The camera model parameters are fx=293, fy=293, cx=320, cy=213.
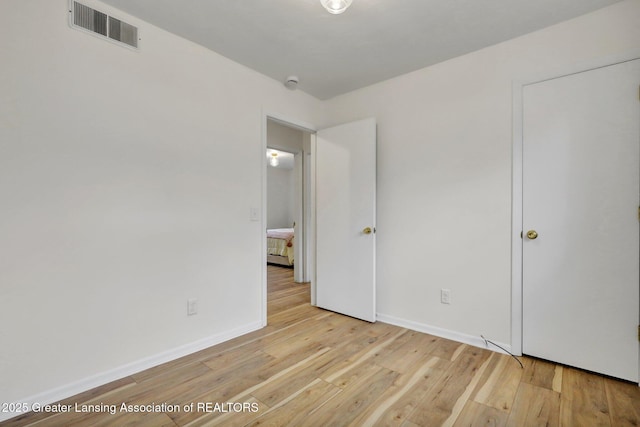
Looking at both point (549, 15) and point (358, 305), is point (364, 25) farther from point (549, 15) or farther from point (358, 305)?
point (358, 305)

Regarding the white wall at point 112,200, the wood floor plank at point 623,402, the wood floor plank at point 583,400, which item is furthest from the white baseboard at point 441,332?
the white wall at point 112,200

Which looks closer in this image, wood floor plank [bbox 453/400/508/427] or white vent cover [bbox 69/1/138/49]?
wood floor plank [bbox 453/400/508/427]

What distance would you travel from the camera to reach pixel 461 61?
249cm

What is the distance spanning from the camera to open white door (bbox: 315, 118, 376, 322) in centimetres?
291

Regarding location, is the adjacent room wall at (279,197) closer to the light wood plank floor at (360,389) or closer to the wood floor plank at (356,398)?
the light wood plank floor at (360,389)

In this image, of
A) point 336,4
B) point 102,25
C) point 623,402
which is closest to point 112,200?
point 102,25

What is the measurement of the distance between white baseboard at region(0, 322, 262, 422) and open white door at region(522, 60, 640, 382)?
2434 millimetres

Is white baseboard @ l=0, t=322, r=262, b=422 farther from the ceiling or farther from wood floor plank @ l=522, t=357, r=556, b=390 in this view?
the ceiling

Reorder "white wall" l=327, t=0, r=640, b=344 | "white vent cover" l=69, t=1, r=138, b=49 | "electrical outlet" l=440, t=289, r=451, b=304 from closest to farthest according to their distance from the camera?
"white vent cover" l=69, t=1, r=138, b=49
"white wall" l=327, t=0, r=640, b=344
"electrical outlet" l=440, t=289, r=451, b=304

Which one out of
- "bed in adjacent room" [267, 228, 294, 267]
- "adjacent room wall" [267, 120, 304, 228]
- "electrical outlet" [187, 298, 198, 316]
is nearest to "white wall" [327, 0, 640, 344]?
"electrical outlet" [187, 298, 198, 316]

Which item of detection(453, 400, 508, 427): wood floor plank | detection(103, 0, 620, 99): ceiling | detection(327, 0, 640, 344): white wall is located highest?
detection(103, 0, 620, 99): ceiling

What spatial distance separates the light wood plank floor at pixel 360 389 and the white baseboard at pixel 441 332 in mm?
75

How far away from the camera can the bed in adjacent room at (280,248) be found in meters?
5.78

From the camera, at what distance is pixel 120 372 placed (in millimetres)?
1916
